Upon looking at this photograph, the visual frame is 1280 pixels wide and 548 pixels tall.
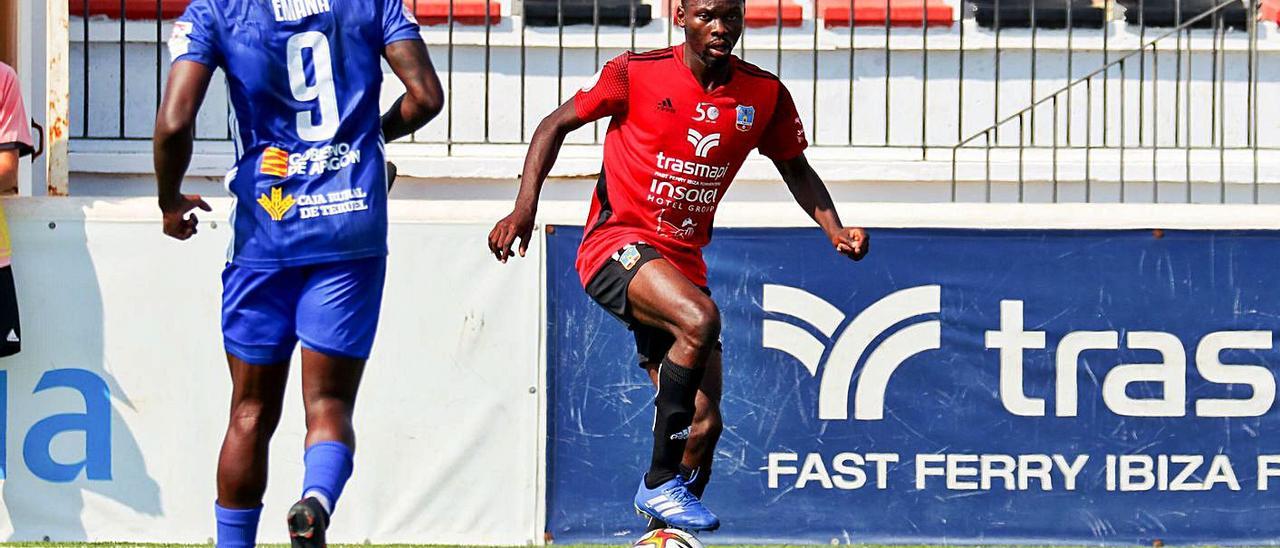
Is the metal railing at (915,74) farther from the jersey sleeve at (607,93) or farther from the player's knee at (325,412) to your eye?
the player's knee at (325,412)

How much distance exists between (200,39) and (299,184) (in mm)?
476

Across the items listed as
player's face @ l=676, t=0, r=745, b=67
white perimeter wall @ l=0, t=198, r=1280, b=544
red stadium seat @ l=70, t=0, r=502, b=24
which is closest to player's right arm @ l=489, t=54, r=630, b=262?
player's face @ l=676, t=0, r=745, b=67

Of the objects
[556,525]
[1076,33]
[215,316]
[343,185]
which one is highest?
[1076,33]

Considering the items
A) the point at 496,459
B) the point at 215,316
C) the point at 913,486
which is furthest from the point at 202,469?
the point at 913,486

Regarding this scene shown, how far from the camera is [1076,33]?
1148cm

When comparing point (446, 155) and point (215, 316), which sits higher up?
point (446, 155)

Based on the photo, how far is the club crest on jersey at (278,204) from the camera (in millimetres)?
5141

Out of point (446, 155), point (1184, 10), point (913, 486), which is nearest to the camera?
point (913, 486)

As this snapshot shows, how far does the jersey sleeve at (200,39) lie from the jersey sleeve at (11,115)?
2.57 meters

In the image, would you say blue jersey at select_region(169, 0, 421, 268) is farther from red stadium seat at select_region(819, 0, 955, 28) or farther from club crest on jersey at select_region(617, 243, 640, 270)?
red stadium seat at select_region(819, 0, 955, 28)

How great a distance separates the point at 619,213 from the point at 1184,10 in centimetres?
632

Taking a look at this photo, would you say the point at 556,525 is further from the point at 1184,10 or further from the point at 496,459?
the point at 1184,10

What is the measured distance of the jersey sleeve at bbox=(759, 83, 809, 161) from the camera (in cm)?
640

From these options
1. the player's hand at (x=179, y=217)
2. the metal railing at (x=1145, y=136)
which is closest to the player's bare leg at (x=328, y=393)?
the player's hand at (x=179, y=217)
